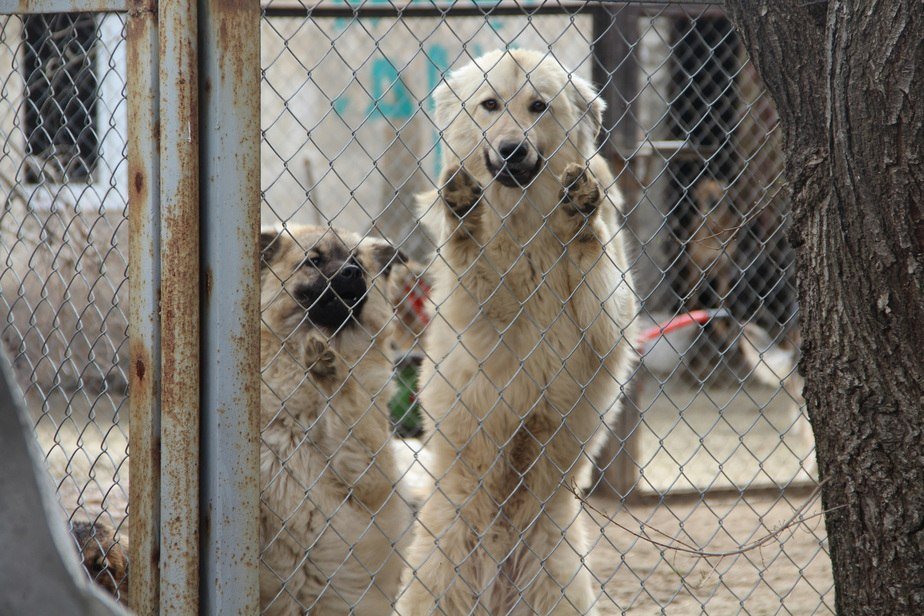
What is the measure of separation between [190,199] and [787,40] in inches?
63.9

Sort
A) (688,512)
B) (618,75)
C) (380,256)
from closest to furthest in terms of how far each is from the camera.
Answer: (380,256), (618,75), (688,512)

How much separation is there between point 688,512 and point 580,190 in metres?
3.43

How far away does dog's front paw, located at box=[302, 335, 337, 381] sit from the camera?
12.1 ft

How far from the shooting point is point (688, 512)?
19.5 ft

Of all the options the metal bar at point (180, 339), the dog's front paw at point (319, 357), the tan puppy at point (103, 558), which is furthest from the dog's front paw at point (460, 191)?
the tan puppy at point (103, 558)

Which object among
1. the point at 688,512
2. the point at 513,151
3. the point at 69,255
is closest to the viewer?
the point at 513,151

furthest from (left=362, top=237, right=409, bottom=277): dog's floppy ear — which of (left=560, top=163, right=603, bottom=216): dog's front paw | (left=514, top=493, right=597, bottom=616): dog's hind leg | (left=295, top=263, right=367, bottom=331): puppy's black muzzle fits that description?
(left=514, top=493, right=597, bottom=616): dog's hind leg

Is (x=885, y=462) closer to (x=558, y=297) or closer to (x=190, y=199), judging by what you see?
(x=558, y=297)

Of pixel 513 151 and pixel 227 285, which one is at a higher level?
pixel 227 285

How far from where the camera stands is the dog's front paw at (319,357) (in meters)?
3.67

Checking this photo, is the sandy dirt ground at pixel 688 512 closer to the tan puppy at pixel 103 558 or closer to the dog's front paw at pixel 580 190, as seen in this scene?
the tan puppy at pixel 103 558

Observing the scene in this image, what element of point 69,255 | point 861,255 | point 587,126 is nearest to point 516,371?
point 587,126

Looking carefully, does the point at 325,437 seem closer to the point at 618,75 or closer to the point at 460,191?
the point at 460,191

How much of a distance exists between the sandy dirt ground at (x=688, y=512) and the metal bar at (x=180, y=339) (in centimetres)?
52
